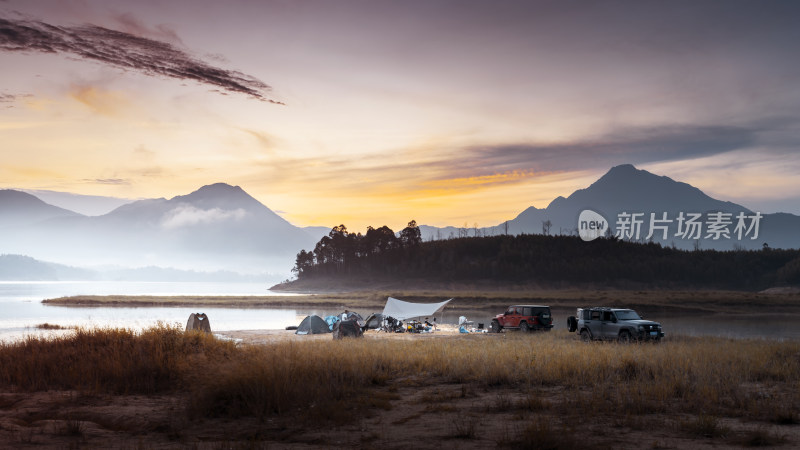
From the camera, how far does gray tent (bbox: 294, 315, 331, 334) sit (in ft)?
139

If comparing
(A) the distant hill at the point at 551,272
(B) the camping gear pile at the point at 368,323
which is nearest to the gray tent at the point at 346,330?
(B) the camping gear pile at the point at 368,323

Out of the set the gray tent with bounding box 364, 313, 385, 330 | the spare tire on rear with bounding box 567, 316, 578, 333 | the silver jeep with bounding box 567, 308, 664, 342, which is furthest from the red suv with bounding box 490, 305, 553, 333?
the gray tent with bounding box 364, 313, 385, 330

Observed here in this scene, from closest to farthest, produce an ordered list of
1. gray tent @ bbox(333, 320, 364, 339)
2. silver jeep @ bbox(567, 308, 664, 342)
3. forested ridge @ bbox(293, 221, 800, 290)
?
silver jeep @ bbox(567, 308, 664, 342) < gray tent @ bbox(333, 320, 364, 339) < forested ridge @ bbox(293, 221, 800, 290)

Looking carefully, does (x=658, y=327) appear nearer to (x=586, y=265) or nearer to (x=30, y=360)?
(x=30, y=360)

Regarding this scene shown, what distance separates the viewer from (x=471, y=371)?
63.8ft

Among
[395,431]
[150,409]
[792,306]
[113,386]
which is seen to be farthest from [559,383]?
[792,306]

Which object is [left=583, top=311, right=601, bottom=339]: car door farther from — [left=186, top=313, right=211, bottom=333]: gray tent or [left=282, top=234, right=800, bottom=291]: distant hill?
[left=282, top=234, right=800, bottom=291]: distant hill

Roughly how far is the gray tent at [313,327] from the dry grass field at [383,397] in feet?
64.3

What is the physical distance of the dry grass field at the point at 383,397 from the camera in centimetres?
1185

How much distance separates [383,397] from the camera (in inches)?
637

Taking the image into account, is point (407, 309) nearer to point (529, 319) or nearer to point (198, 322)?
point (529, 319)

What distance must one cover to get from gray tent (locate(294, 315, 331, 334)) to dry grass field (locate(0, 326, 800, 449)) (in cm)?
1960

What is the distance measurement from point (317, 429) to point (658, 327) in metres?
23.9

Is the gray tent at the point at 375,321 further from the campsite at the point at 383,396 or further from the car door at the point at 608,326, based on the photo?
the campsite at the point at 383,396
